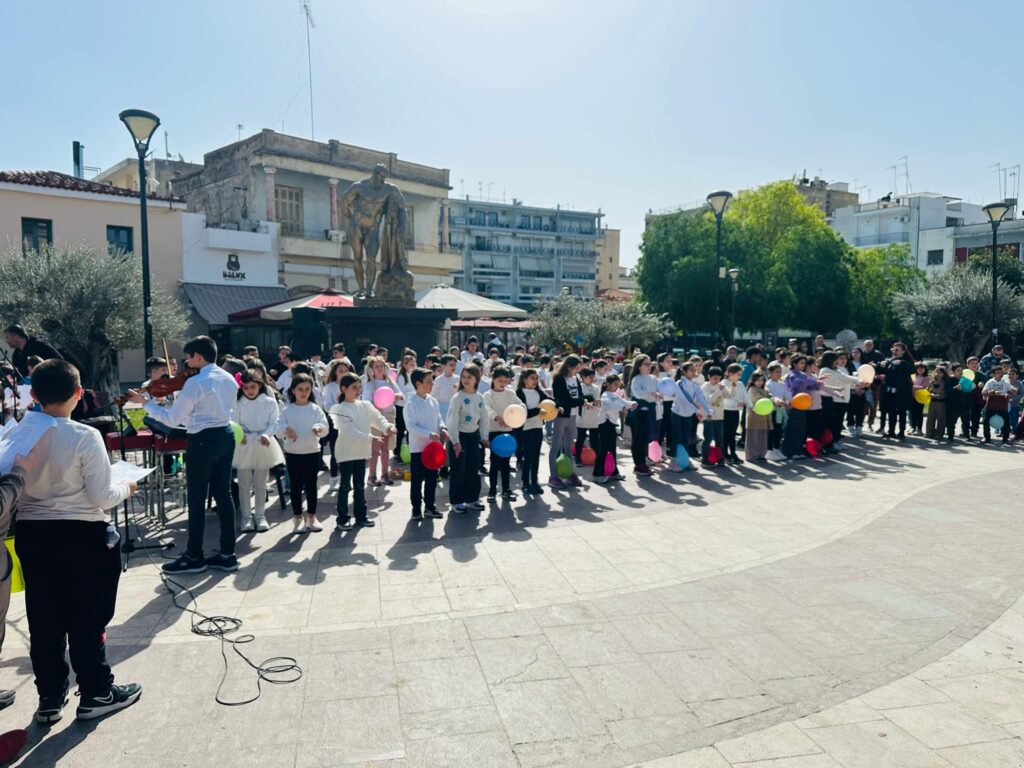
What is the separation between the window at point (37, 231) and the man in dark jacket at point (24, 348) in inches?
588

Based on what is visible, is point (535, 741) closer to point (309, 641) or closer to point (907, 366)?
point (309, 641)

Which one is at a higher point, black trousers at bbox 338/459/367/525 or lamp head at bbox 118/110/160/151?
lamp head at bbox 118/110/160/151

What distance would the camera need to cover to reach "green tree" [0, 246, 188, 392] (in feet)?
54.8

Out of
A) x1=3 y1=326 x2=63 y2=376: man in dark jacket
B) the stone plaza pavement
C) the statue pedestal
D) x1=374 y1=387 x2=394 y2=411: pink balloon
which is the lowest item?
the stone plaza pavement

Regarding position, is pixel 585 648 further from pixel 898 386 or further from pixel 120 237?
pixel 120 237

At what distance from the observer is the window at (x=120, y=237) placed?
900 inches

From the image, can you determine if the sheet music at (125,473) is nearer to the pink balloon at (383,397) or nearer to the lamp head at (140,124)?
the pink balloon at (383,397)

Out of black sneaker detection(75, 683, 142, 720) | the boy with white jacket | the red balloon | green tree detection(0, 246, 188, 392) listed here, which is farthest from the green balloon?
green tree detection(0, 246, 188, 392)

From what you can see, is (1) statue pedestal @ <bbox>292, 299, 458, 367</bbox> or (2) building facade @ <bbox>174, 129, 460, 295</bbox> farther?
(2) building facade @ <bbox>174, 129, 460, 295</bbox>

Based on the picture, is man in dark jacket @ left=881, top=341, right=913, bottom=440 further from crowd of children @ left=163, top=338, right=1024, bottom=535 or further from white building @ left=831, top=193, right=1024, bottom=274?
white building @ left=831, top=193, right=1024, bottom=274

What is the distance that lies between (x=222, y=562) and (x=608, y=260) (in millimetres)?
83668

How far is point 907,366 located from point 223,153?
3072 cm

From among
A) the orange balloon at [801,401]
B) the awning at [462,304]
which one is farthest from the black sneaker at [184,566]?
the awning at [462,304]

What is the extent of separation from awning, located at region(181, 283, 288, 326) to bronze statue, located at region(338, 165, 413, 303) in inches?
369
